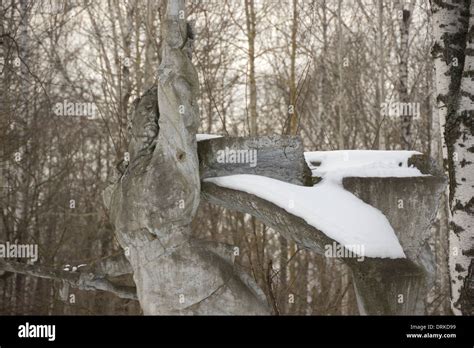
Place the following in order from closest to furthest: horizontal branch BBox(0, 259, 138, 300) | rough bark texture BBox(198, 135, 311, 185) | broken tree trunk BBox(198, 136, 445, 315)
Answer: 1. broken tree trunk BBox(198, 136, 445, 315)
2. horizontal branch BBox(0, 259, 138, 300)
3. rough bark texture BBox(198, 135, 311, 185)

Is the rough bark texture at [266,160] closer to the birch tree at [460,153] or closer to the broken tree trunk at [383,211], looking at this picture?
the broken tree trunk at [383,211]

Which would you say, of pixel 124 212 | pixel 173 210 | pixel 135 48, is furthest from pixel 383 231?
pixel 135 48

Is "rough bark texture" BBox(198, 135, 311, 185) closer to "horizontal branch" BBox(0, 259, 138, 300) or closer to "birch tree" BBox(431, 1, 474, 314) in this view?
"horizontal branch" BBox(0, 259, 138, 300)

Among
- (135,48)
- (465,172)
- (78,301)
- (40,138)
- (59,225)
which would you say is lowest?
(78,301)

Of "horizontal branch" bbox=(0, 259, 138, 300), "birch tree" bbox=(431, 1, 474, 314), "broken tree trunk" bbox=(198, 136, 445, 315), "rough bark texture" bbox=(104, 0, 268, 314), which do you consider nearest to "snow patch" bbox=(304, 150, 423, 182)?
"broken tree trunk" bbox=(198, 136, 445, 315)

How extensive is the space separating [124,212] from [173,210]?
0.98 feet

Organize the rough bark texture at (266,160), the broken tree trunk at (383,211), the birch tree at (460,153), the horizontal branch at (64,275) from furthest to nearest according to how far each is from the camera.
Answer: the birch tree at (460,153) → the rough bark texture at (266,160) → the horizontal branch at (64,275) → the broken tree trunk at (383,211)

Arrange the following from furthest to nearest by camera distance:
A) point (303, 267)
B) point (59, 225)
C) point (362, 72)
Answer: point (362, 72), point (59, 225), point (303, 267)

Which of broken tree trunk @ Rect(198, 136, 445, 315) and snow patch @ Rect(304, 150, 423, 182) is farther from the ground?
snow patch @ Rect(304, 150, 423, 182)

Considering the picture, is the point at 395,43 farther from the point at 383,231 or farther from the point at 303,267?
the point at 383,231

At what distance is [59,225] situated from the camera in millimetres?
11477

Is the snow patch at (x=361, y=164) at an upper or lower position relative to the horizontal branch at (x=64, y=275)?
upper

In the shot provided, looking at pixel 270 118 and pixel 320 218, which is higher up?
pixel 270 118

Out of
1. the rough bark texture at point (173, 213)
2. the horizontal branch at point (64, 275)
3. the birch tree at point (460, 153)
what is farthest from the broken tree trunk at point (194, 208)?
the birch tree at point (460, 153)
